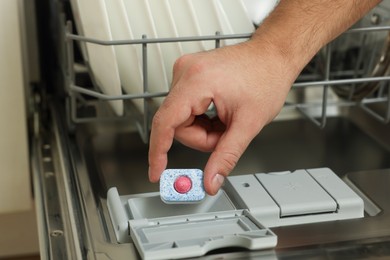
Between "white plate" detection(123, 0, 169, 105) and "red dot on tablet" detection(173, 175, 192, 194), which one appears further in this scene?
"white plate" detection(123, 0, 169, 105)

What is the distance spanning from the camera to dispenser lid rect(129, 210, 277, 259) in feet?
1.84

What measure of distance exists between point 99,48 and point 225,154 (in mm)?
219

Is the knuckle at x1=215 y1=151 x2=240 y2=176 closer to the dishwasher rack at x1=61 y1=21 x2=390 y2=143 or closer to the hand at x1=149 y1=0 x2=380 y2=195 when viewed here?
the hand at x1=149 y1=0 x2=380 y2=195

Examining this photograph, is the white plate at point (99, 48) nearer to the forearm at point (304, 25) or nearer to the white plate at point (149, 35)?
→ the white plate at point (149, 35)

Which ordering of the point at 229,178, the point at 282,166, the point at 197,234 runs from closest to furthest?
the point at 197,234 → the point at 229,178 → the point at 282,166

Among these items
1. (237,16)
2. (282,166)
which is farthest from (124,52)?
Answer: (282,166)

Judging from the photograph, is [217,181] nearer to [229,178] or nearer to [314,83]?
[229,178]

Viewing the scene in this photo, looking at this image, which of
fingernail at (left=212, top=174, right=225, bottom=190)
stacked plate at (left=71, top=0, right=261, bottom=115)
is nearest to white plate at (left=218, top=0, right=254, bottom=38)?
stacked plate at (left=71, top=0, right=261, bottom=115)

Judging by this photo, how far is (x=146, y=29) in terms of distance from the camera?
29.7 inches

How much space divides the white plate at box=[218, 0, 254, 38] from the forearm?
0.05m

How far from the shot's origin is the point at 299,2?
73 cm

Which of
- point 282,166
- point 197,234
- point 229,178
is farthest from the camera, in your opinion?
point 282,166

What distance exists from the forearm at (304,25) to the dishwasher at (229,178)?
29 millimetres

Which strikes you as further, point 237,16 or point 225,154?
point 237,16
